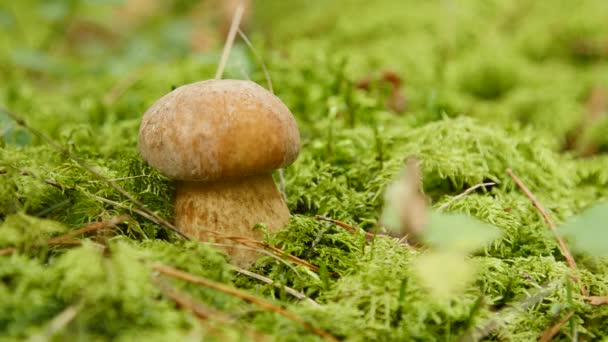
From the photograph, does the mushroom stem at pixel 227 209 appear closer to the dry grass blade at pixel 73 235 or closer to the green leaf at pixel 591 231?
the dry grass blade at pixel 73 235

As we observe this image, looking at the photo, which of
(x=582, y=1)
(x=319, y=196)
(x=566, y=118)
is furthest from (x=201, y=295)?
(x=582, y=1)

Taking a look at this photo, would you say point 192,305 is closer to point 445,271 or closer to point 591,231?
point 445,271

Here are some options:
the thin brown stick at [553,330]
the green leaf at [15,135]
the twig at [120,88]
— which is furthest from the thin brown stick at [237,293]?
the twig at [120,88]

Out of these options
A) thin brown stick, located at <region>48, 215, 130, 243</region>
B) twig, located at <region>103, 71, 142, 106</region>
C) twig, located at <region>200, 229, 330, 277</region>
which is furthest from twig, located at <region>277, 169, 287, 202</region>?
twig, located at <region>103, 71, 142, 106</region>

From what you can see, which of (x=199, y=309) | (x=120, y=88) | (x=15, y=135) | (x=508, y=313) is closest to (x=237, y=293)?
(x=199, y=309)

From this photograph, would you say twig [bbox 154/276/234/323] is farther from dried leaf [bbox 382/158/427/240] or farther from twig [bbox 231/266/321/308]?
dried leaf [bbox 382/158/427/240]

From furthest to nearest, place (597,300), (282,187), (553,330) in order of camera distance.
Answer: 1. (282,187)
2. (597,300)
3. (553,330)

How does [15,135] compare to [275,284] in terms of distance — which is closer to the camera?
[275,284]
